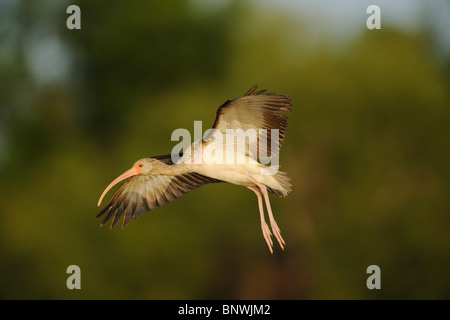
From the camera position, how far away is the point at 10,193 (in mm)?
22875

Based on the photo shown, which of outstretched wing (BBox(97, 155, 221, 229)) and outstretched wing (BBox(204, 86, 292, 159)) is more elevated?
outstretched wing (BBox(204, 86, 292, 159))

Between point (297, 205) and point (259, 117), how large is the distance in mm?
11856

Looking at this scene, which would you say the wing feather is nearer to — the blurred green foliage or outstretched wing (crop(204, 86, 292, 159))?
outstretched wing (crop(204, 86, 292, 159))

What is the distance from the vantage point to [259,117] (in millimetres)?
8617

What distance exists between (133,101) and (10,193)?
19.7ft

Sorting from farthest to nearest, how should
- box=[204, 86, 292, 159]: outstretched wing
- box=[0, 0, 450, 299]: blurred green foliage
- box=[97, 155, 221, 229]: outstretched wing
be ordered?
1. box=[0, 0, 450, 299]: blurred green foliage
2. box=[97, 155, 221, 229]: outstretched wing
3. box=[204, 86, 292, 159]: outstretched wing

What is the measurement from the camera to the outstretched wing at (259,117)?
8219 millimetres

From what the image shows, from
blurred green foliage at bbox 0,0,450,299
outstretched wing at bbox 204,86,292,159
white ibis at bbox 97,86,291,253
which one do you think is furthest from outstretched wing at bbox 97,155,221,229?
blurred green foliage at bbox 0,0,450,299

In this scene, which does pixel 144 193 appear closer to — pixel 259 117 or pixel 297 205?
pixel 259 117

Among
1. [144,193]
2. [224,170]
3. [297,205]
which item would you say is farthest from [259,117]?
[297,205]

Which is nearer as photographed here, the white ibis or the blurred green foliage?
the white ibis

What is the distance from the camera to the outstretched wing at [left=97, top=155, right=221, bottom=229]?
411 inches

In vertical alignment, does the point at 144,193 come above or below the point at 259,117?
below

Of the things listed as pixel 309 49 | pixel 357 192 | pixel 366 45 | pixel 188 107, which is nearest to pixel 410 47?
pixel 366 45
